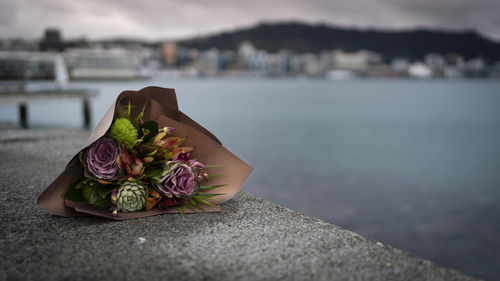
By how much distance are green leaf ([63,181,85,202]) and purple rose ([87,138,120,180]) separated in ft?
0.55

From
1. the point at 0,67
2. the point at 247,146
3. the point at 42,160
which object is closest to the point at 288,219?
the point at 42,160

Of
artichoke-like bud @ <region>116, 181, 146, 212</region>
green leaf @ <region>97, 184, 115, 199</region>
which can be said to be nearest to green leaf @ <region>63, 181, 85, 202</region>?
green leaf @ <region>97, 184, 115, 199</region>

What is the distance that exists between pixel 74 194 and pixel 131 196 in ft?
1.20

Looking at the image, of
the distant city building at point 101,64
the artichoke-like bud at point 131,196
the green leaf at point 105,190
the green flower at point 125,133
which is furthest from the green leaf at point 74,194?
the distant city building at point 101,64

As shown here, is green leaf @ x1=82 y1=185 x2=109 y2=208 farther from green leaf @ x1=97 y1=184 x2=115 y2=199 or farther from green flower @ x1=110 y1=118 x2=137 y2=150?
green flower @ x1=110 y1=118 x2=137 y2=150

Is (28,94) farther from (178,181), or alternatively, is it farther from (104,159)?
(178,181)

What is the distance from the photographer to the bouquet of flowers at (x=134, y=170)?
241 cm

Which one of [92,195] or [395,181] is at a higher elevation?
[92,195]

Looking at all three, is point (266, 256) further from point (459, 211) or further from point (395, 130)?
point (395, 130)

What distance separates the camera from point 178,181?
2.44 m

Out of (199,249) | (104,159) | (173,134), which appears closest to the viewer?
(199,249)

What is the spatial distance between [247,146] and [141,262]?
18.7 meters

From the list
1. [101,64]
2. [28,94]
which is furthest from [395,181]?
[101,64]

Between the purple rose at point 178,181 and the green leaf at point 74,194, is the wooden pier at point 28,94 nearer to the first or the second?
the green leaf at point 74,194
